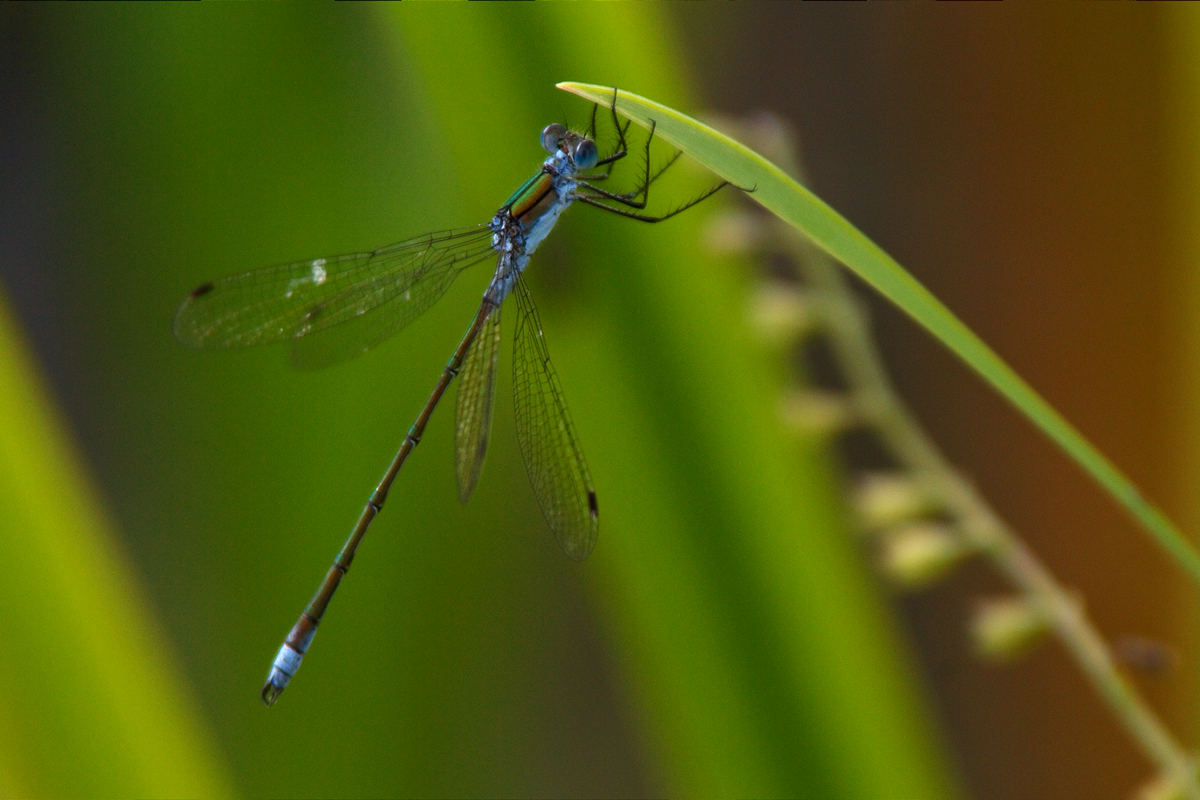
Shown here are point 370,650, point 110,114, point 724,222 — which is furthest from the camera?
point 110,114

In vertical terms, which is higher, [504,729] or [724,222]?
[724,222]

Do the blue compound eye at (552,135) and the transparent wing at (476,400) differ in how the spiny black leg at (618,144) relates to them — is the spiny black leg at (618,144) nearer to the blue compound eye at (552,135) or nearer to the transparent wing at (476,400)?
the blue compound eye at (552,135)

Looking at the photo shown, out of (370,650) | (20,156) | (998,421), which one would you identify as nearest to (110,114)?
(20,156)

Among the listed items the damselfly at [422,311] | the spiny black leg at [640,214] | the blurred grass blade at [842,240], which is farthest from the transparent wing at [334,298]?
the blurred grass blade at [842,240]

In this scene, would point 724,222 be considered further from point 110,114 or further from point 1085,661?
point 110,114

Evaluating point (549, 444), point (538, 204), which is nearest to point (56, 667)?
point (549, 444)
